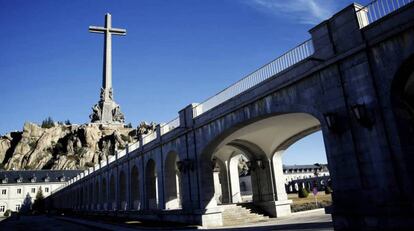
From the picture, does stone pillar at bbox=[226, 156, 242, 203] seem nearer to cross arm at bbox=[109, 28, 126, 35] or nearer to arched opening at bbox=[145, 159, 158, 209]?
arched opening at bbox=[145, 159, 158, 209]

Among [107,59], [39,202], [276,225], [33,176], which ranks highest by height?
[107,59]

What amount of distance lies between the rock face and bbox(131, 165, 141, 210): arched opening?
243 feet

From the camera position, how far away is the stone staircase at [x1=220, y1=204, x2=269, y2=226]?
67.7 feet

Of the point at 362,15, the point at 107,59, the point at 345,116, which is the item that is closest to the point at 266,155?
the point at 345,116

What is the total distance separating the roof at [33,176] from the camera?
88.6m

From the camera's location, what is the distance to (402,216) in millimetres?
9398

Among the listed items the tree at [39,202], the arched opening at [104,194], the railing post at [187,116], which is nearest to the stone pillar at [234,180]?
the railing post at [187,116]

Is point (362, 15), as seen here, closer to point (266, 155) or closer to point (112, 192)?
point (266, 155)

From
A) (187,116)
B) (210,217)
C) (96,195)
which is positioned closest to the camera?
(210,217)

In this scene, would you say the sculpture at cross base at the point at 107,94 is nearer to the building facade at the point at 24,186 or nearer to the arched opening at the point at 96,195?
the building facade at the point at 24,186

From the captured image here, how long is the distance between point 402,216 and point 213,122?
37.9 ft

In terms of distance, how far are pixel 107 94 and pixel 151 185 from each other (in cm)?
8267

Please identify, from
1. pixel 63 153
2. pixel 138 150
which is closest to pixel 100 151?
pixel 63 153

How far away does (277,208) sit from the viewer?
2242 centimetres
